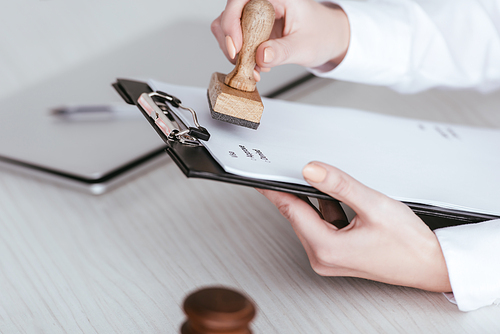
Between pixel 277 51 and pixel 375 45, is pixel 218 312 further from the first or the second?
pixel 375 45

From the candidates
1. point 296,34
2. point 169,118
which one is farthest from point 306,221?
point 296,34

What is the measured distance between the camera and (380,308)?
0.48 meters

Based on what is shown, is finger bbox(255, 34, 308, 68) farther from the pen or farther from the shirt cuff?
the pen

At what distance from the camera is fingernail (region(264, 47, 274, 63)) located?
20.0 inches

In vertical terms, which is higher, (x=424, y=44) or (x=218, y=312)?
(x=218, y=312)

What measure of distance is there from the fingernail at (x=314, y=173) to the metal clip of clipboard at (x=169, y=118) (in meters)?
0.10

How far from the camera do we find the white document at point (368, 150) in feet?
1.51

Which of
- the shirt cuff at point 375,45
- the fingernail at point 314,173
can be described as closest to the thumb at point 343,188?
the fingernail at point 314,173

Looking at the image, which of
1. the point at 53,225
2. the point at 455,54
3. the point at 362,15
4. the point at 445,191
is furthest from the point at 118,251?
the point at 455,54

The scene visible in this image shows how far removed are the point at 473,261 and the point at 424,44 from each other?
403mm

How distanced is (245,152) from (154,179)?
247mm

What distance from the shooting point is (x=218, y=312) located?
0.26 meters

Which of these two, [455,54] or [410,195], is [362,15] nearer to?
[455,54]

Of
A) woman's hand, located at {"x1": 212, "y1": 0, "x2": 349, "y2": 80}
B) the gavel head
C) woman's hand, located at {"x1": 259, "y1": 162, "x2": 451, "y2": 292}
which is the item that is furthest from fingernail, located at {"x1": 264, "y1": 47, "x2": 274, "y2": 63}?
the gavel head
